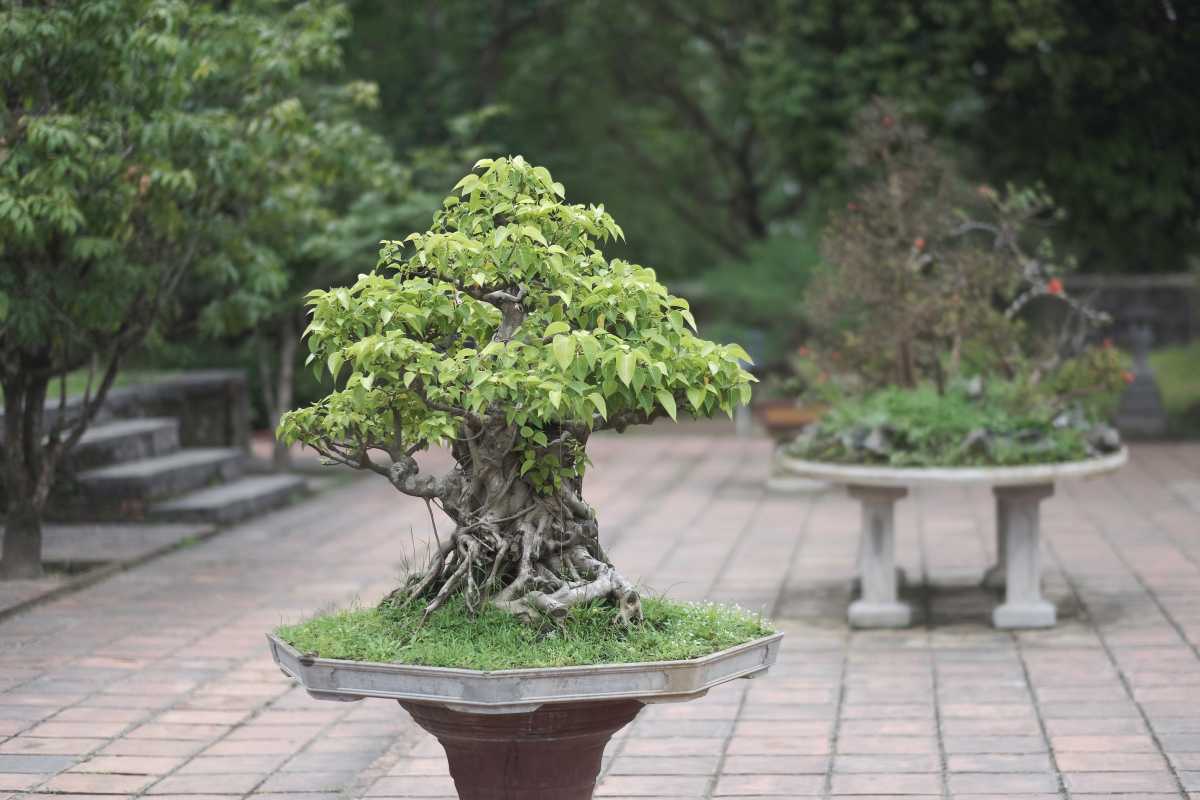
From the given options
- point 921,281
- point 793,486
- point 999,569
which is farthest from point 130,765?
point 793,486

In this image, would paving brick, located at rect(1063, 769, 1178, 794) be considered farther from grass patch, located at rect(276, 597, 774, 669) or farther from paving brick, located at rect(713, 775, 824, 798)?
grass patch, located at rect(276, 597, 774, 669)

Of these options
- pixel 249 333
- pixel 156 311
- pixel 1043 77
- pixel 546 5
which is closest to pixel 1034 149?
pixel 1043 77

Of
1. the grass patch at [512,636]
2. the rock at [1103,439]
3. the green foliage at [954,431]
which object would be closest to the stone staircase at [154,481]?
the green foliage at [954,431]

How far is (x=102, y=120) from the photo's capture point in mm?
8156

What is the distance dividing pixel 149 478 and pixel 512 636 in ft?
24.4

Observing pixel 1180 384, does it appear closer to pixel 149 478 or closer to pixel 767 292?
pixel 767 292

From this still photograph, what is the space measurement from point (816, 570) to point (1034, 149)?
28.6 feet

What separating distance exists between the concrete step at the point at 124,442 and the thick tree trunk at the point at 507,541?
23.4 feet

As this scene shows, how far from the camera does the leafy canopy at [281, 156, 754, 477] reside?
3.74 m

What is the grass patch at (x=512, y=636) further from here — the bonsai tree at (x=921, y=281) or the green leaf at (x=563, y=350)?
the bonsai tree at (x=921, y=281)

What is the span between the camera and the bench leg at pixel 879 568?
24.9 ft

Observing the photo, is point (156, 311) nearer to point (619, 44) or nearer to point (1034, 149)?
point (1034, 149)

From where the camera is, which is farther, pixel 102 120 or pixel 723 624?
pixel 102 120

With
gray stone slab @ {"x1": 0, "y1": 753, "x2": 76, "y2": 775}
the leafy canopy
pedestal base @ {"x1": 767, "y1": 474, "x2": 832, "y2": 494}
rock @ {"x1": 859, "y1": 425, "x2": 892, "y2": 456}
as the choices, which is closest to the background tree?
gray stone slab @ {"x1": 0, "y1": 753, "x2": 76, "y2": 775}
